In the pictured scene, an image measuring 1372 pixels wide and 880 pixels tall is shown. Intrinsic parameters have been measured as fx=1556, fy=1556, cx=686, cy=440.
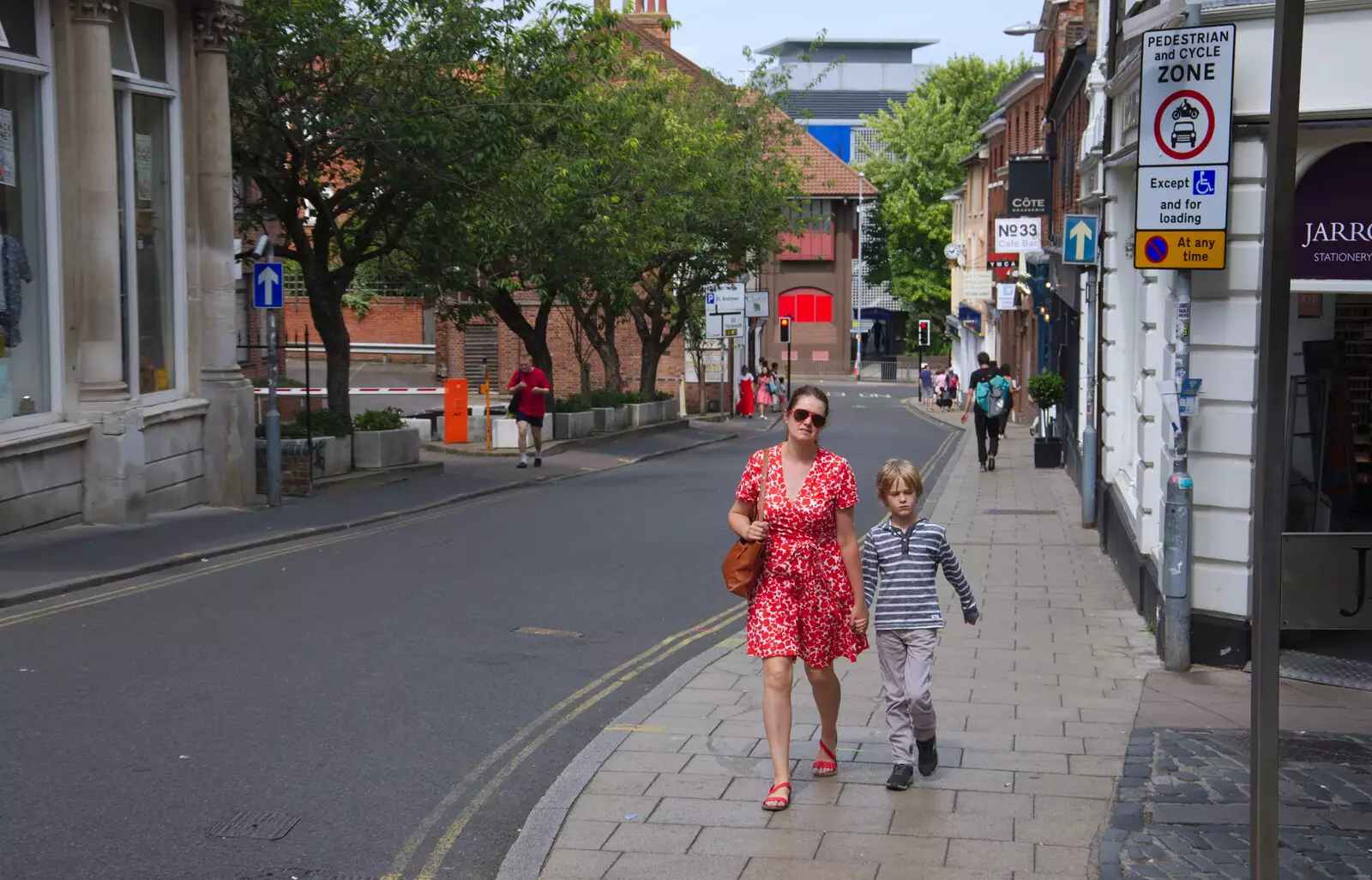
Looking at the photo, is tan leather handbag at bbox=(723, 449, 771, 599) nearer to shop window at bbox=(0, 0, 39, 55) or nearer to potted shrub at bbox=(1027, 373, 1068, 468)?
shop window at bbox=(0, 0, 39, 55)

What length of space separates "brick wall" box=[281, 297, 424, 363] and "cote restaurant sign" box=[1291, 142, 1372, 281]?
48.1m

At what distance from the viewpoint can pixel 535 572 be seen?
522 inches

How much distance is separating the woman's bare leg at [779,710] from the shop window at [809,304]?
2976 inches

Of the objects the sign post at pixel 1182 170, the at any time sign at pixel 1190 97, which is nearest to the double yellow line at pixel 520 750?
the sign post at pixel 1182 170

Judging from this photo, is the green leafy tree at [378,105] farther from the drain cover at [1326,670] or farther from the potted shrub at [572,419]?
the drain cover at [1326,670]

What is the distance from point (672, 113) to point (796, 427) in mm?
28906

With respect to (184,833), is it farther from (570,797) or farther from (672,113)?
(672,113)

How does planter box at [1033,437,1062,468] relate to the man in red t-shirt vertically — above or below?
below

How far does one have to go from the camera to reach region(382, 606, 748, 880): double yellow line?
5867mm

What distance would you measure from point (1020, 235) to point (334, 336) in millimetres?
11297

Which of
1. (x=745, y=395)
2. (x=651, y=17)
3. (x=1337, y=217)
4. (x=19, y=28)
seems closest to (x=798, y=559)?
(x=1337, y=217)

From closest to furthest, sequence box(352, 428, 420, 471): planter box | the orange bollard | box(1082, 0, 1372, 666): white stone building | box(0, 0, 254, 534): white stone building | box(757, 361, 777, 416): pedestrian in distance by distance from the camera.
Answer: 1. box(1082, 0, 1372, 666): white stone building
2. box(0, 0, 254, 534): white stone building
3. box(352, 428, 420, 471): planter box
4. the orange bollard
5. box(757, 361, 777, 416): pedestrian in distance

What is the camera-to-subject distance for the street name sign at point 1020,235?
25.5 metres

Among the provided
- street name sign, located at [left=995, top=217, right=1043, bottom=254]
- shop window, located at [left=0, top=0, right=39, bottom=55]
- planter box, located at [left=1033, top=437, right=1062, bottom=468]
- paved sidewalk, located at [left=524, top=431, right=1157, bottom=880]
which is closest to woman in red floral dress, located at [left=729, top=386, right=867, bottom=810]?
paved sidewalk, located at [left=524, top=431, right=1157, bottom=880]
